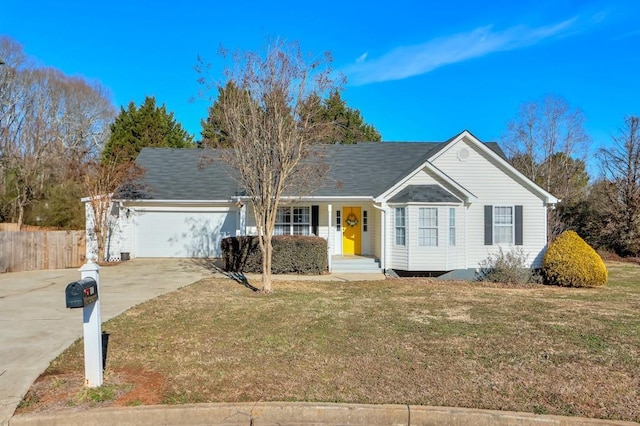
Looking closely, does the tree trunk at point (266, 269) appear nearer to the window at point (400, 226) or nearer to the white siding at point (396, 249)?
the white siding at point (396, 249)

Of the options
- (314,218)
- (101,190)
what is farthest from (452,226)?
(101,190)

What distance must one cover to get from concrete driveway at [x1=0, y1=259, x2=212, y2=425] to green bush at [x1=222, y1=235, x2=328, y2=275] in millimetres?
1306

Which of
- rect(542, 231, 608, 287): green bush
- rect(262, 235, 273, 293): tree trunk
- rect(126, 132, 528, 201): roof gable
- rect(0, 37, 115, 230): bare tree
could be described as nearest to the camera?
rect(262, 235, 273, 293): tree trunk

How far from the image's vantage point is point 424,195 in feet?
46.4

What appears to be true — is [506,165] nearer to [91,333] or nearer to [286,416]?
[286,416]

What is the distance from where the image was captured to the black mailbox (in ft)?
13.3

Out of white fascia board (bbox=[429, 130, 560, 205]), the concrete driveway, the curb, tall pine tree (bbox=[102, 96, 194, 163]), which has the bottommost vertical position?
the curb

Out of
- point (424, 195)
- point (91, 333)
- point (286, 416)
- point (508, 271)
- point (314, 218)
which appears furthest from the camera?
point (314, 218)

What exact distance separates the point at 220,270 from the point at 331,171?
6.18 meters

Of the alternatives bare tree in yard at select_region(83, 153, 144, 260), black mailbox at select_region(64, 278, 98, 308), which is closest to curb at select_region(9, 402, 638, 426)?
black mailbox at select_region(64, 278, 98, 308)

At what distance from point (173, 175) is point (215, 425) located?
17255mm

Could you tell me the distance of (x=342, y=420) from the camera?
3811 millimetres

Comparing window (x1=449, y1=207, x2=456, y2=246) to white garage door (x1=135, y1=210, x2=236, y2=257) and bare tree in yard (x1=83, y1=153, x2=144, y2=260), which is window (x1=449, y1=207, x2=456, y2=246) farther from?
bare tree in yard (x1=83, y1=153, x2=144, y2=260)

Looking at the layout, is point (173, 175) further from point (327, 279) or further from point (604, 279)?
point (604, 279)
